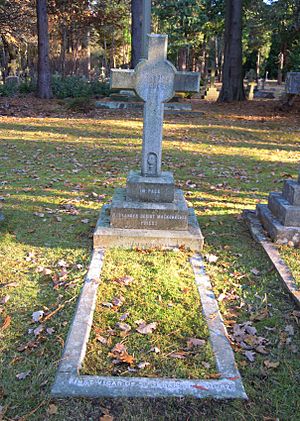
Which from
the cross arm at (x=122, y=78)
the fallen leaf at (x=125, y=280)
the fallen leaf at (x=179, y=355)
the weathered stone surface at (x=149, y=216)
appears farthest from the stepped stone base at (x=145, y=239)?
the fallen leaf at (x=179, y=355)

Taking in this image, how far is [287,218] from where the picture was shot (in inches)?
220

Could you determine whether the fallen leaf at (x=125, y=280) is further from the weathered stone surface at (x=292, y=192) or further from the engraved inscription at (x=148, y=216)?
the weathered stone surface at (x=292, y=192)

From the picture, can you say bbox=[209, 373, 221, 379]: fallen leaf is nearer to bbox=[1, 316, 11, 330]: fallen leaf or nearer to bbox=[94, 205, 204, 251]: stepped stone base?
bbox=[1, 316, 11, 330]: fallen leaf

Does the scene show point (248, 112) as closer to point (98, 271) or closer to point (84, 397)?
point (98, 271)

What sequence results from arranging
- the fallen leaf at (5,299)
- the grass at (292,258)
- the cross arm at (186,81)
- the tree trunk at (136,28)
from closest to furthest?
the fallen leaf at (5,299) < the grass at (292,258) < the cross arm at (186,81) < the tree trunk at (136,28)

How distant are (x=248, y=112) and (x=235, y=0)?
591 cm

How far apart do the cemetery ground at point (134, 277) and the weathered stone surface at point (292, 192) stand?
707mm

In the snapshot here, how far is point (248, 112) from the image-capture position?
1952 cm

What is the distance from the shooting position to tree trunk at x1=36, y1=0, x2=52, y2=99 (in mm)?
19719

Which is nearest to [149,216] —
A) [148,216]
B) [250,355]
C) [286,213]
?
[148,216]

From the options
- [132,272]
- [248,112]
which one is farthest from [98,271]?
[248,112]

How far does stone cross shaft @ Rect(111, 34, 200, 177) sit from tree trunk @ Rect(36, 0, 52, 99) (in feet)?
54.6

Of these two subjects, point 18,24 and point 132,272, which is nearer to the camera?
point 132,272

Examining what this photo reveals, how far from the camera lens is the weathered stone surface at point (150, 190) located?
5609 mm
